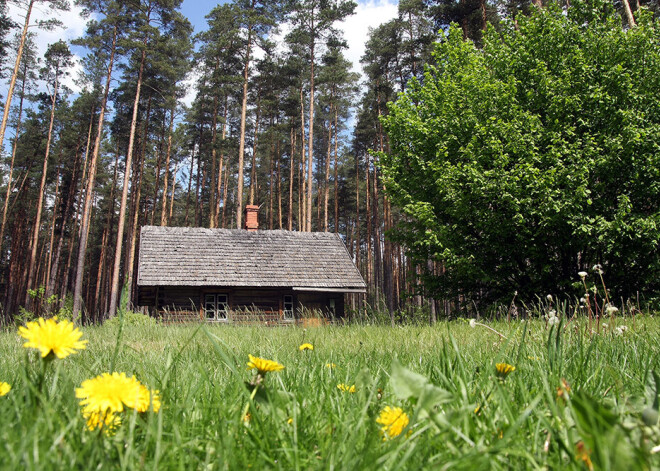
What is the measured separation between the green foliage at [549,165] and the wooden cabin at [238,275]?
938 cm

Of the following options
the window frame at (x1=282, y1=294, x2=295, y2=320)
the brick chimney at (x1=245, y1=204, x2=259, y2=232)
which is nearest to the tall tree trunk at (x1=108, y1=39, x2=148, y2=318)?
the brick chimney at (x1=245, y1=204, x2=259, y2=232)

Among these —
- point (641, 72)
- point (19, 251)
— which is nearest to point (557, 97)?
point (641, 72)

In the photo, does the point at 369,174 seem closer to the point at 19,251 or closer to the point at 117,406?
the point at 19,251

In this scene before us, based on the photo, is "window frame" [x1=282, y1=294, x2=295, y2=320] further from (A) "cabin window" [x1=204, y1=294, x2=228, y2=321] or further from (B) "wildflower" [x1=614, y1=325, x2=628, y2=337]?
(B) "wildflower" [x1=614, y1=325, x2=628, y2=337]

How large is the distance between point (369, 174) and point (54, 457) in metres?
35.8

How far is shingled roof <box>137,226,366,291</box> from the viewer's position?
66.3 feet

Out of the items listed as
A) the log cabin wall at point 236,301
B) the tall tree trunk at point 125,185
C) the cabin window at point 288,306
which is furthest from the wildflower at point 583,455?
the tall tree trunk at point 125,185

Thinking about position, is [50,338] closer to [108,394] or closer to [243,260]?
[108,394]

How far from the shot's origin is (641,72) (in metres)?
11.1

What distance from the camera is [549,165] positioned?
11078mm

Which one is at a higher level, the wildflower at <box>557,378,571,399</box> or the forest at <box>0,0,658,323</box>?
the forest at <box>0,0,658,323</box>

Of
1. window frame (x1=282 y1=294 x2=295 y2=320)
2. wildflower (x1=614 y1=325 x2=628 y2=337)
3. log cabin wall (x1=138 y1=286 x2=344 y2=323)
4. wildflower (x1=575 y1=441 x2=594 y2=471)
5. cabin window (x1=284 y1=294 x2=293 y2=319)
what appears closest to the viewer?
wildflower (x1=575 y1=441 x2=594 y2=471)

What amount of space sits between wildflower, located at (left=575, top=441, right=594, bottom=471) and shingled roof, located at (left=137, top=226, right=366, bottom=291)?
2010 centimetres

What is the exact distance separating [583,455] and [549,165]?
11.9 metres
